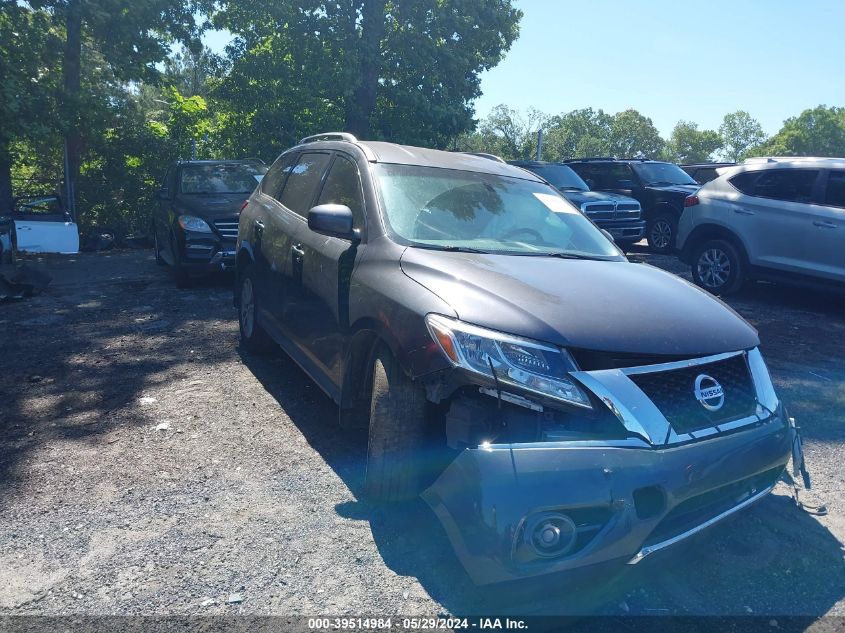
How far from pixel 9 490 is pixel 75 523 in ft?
1.97

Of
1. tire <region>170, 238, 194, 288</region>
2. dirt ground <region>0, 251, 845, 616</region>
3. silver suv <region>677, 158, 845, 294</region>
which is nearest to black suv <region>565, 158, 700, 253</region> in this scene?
silver suv <region>677, 158, 845, 294</region>

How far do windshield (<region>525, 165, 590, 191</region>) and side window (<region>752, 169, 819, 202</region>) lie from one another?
16.1 feet

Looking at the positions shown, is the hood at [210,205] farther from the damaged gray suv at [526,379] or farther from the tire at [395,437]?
the tire at [395,437]

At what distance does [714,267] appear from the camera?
31.7ft

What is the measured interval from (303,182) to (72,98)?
1326 centimetres

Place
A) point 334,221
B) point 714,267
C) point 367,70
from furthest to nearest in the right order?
point 367,70, point 714,267, point 334,221

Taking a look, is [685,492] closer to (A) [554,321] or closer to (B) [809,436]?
(A) [554,321]

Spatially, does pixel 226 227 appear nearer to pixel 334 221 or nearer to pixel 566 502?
pixel 334 221

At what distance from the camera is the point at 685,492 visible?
2.57m

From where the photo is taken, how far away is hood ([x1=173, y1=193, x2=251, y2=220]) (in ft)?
30.7

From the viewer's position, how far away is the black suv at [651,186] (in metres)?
14.2

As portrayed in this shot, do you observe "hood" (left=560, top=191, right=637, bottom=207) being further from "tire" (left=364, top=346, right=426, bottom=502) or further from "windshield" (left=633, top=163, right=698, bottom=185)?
"tire" (left=364, top=346, right=426, bottom=502)

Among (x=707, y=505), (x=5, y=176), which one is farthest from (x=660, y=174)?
(x=5, y=176)

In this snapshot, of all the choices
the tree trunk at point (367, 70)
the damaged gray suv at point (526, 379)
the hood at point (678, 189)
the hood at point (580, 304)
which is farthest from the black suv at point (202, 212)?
the tree trunk at point (367, 70)
